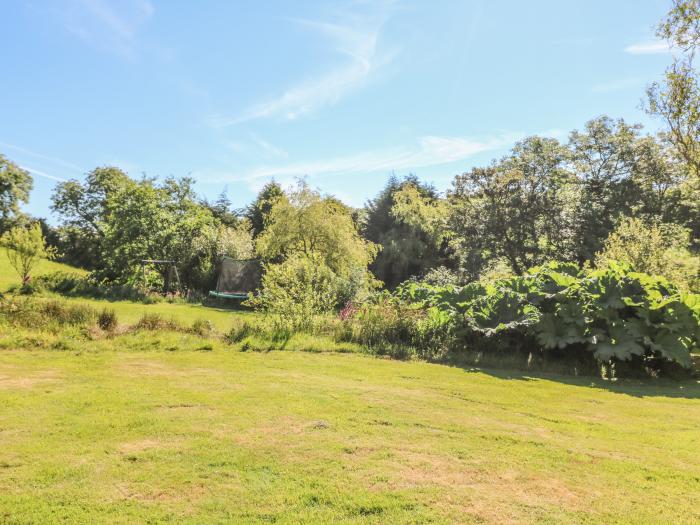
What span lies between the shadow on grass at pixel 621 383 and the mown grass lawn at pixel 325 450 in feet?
1.42

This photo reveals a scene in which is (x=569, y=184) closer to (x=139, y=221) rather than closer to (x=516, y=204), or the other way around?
(x=516, y=204)

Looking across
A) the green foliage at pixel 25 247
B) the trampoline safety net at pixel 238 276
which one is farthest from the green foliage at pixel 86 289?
the trampoline safety net at pixel 238 276

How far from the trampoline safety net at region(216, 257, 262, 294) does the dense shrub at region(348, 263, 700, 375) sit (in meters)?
11.4

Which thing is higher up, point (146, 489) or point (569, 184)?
point (569, 184)

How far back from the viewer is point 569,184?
82.3 feet

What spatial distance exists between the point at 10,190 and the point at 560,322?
38.4 m

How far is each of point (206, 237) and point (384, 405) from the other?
63.3 feet

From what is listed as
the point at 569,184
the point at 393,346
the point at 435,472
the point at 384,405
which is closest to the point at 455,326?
the point at 393,346

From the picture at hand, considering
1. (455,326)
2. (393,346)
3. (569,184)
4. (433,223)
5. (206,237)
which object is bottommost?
(393,346)

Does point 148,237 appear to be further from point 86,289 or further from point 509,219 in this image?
point 509,219

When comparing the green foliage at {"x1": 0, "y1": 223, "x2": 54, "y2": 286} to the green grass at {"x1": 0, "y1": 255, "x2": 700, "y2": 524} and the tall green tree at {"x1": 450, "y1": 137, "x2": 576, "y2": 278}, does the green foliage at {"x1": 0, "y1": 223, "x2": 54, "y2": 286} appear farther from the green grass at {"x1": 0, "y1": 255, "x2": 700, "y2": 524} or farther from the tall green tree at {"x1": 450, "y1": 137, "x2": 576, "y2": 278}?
the tall green tree at {"x1": 450, "y1": 137, "x2": 576, "y2": 278}

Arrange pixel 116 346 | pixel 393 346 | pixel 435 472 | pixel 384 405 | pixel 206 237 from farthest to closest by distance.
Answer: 1. pixel 206 237
2. pixel 393 346
3. pixel 116 346
4. pixel 384 405
5. pixel 435 472

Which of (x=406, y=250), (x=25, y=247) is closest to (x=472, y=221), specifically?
(x=406, y=250)

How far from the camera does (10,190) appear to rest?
1293 inches
